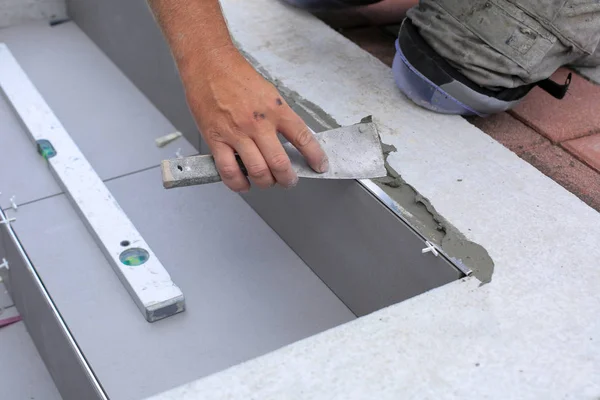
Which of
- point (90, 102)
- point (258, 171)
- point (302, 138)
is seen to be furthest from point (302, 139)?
point (90, 102)

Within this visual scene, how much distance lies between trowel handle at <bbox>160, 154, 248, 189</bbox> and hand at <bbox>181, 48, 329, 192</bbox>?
36 millimetres

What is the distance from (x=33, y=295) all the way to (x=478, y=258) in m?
1.08

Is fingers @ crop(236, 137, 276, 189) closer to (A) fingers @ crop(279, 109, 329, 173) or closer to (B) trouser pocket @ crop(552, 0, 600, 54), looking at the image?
(A) fingers @ crop(279, 109, 329, 173)

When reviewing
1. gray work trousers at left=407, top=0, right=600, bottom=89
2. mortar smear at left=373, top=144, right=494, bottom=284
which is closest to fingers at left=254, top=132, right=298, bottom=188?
mortar smear at left=373, top=144, right=494, bottom=284

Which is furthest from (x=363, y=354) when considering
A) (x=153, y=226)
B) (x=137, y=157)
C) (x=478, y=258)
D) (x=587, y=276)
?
(x=137, y=157)

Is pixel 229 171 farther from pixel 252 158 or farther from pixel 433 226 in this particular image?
pixel 433 226

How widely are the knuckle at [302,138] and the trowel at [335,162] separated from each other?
0.24 ft

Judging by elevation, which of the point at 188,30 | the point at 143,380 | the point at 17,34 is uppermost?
the point at 188,30

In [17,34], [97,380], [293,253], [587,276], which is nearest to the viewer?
[587,276]

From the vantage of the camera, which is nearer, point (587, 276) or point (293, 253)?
point (587, 276)

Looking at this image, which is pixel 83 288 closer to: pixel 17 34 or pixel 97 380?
pixel 97 380

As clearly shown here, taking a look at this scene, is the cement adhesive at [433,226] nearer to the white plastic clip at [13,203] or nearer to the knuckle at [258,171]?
the knuckle at [258,171]

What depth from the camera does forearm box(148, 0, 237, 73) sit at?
1.42 m

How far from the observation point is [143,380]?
147 cm
